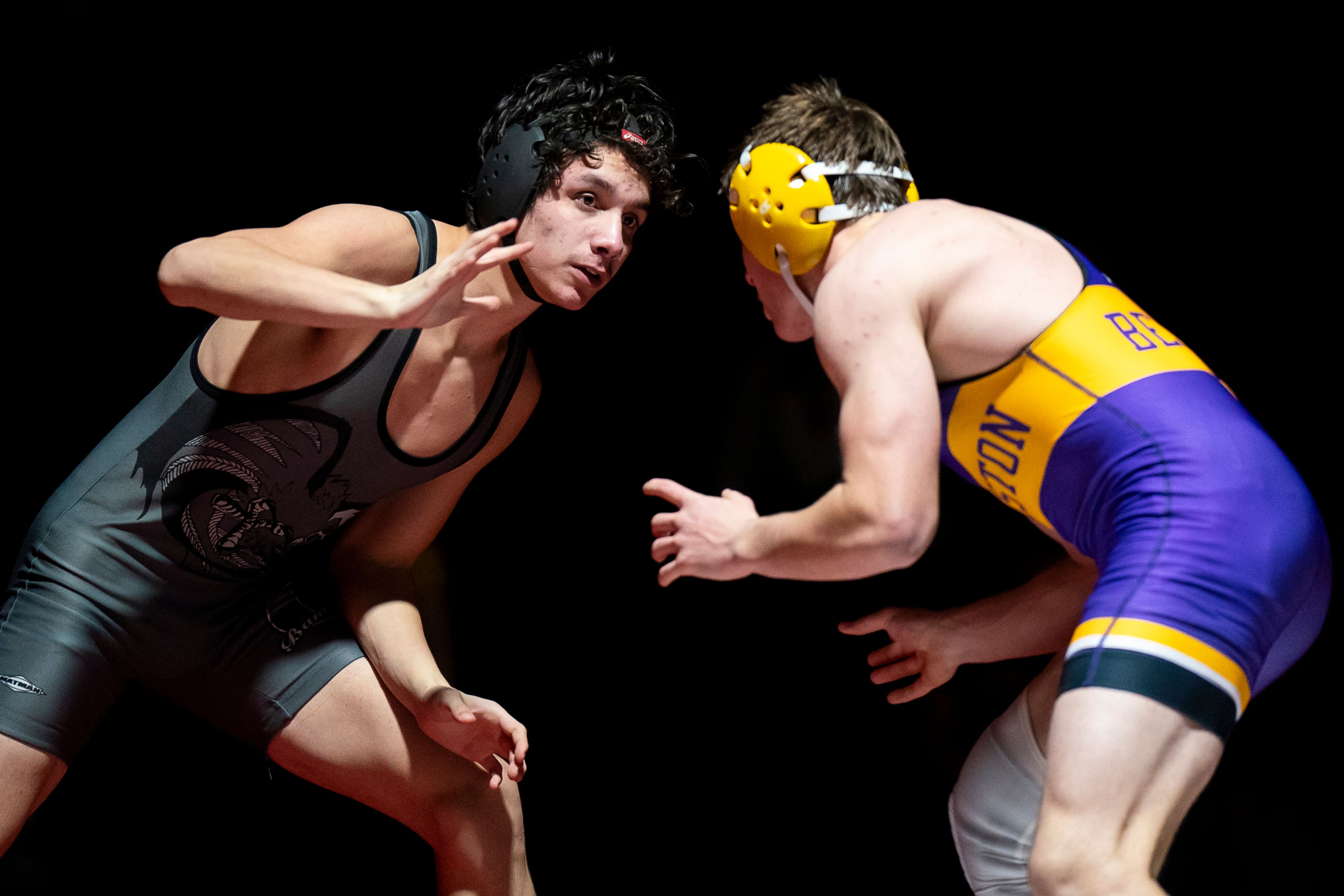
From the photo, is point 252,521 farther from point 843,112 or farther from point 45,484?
point 843,112

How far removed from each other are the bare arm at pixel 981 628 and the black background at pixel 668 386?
1.78 ft

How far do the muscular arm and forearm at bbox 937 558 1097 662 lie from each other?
35.7 inches

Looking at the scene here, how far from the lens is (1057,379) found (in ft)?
5.65

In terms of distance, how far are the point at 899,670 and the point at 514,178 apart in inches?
45.1

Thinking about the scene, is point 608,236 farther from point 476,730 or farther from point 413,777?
point 413,777

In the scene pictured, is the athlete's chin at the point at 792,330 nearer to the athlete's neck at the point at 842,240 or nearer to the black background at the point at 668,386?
the athlete's neck at the point at 842,240

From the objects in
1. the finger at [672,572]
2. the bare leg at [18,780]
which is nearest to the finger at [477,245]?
the finger at [672,572]

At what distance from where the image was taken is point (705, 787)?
113 inches

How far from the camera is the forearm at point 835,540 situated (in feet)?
5.20

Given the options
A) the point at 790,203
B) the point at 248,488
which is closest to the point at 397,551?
the point at 248,488

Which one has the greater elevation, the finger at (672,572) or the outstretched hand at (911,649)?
the finger at (672,572)

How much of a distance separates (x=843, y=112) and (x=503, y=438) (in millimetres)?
916

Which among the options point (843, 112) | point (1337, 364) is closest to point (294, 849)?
point (843, 112)

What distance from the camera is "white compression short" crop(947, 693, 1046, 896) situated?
2.08 meters
